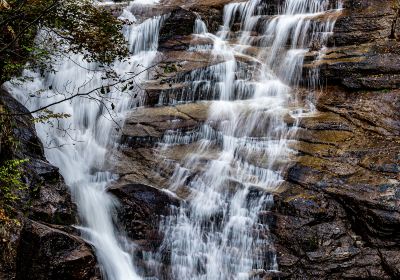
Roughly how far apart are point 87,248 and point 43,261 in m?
0.80

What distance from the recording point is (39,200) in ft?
26.2

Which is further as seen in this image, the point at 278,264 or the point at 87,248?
the point at 278,264

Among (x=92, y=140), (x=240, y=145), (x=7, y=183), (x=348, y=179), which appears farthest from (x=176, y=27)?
(x=7, y=183)

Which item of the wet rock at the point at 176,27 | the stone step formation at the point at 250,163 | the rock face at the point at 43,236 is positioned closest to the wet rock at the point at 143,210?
the stone step formation at the point at 250,163

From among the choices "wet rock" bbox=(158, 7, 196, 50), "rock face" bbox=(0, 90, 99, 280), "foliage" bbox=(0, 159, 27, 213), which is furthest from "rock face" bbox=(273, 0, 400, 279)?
"wet rock" bbox=(158, 7, 196, 50)

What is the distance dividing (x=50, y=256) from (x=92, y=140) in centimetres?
604

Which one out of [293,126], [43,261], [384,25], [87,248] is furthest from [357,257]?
[384,25]

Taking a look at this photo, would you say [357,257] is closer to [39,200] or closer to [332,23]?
[39,200]

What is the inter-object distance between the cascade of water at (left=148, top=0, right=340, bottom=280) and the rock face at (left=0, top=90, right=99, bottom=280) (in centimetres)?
198

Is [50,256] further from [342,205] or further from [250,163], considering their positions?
[342,205]

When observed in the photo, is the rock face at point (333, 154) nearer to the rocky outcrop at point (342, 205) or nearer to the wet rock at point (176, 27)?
the rocky outcrop at point (342, 205)

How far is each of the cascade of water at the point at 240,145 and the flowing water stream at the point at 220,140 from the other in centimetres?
2

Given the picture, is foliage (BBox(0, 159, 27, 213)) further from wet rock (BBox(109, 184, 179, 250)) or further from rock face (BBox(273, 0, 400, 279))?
rock face (BBox(273, 0, 400, 279))

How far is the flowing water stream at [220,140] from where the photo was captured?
8.97m
